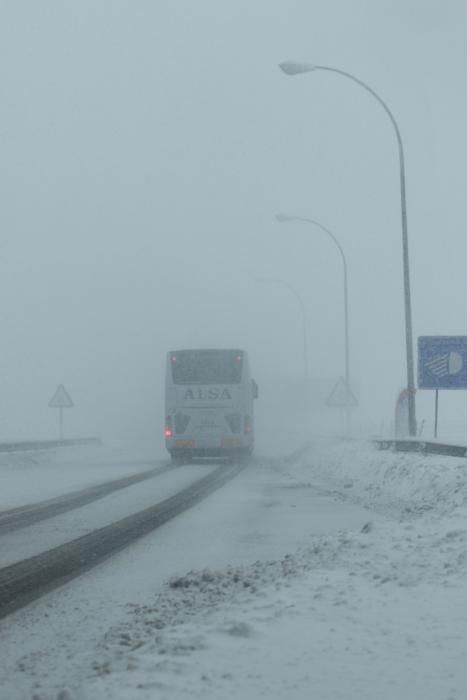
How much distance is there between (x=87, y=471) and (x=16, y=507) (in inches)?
572

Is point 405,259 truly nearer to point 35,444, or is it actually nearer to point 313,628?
point 35,444

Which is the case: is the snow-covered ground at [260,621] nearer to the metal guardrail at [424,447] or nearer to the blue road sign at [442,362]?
the metal guardrail at [424,447]

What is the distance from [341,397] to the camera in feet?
138

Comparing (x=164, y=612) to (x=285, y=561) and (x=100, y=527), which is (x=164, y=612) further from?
(x=100, y=527)

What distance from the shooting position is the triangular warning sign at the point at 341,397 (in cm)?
4188

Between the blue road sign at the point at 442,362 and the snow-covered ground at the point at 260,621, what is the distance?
10037 mm

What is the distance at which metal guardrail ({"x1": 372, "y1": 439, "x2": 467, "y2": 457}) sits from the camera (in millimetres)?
21125

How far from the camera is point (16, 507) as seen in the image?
63.9 feet

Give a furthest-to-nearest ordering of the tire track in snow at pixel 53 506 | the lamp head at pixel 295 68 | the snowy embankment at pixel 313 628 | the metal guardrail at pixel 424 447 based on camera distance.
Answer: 1. the lamp head at pixel 295 68
2. the metal guardrail at pixel 424 447
3. the tire track in snow at pixel 53 506
4. the snowy embankment at pixel 313 628

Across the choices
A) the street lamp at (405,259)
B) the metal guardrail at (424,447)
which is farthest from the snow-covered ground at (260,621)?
the street lamp at (405,259)

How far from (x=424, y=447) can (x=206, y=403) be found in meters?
14.8

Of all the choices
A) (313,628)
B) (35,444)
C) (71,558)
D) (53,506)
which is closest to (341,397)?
(35,444)

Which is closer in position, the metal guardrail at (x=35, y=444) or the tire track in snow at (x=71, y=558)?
the tire track in snow at (x=71, y=558)

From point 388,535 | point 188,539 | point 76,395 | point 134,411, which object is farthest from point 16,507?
point 76,395
